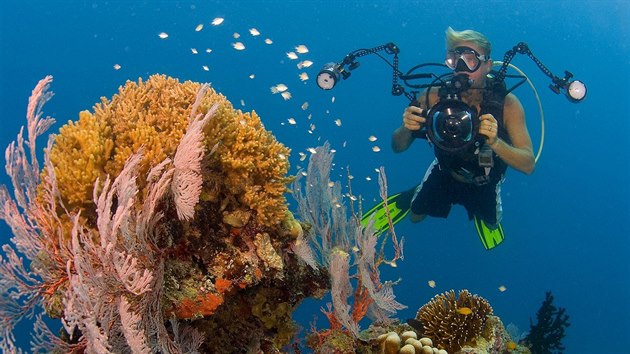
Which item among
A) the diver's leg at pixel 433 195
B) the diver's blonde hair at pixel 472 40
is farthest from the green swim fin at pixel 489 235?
the diver's blonde hair at pixel 472 40

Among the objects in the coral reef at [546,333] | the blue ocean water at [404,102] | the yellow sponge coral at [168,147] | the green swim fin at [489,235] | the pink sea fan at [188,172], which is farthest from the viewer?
the blue ocean water at [404,102]

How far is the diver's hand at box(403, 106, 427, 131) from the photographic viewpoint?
21.3 ft

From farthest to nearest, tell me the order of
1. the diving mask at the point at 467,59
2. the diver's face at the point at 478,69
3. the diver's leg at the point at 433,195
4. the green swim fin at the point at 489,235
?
the green swim fin at the point at 489,235, the diver's leg at the point at 433,195, the diver's face at the point at 478,69, the diving mask at the point at 467,59

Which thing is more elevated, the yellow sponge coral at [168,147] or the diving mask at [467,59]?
the diving mask at [467,59]

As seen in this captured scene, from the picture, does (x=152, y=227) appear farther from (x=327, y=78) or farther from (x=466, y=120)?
(x=466, y=120)

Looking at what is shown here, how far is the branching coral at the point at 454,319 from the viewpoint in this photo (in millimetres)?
5082

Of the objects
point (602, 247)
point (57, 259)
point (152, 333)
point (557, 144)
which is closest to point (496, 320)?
point (152, 333)

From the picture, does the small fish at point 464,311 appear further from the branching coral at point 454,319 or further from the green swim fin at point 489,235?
the green swim fin at point 489,235

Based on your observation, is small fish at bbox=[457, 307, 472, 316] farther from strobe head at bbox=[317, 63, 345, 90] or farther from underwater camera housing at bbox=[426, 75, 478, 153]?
strobe head at bbox=[317, 63, 345, 90]

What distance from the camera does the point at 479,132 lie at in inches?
243

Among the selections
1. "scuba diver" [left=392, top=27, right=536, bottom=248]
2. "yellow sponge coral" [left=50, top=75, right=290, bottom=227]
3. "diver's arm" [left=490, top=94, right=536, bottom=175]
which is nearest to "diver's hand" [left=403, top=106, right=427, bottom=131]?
"scuba diver" [left=392, top=27, right=536, bottom=248]

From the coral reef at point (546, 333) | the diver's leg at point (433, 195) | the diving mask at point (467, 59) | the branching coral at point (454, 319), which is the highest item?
the diving mask at point (467, 59)

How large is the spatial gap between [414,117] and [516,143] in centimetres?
179

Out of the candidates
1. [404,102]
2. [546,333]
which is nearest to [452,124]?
[546,333]
